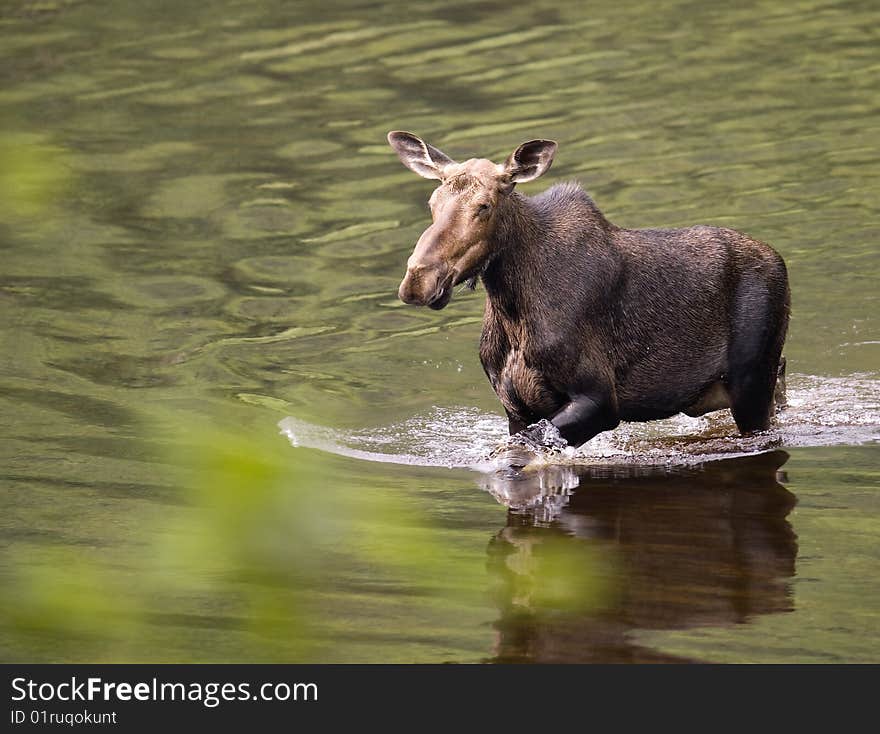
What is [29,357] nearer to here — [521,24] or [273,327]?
[273,327]

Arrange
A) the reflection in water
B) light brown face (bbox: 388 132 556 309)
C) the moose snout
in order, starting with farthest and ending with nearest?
light brown face (bbox: 388 132 556 309), the moose snout, the reflection in water

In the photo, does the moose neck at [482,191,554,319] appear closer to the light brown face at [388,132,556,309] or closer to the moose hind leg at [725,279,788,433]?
the light brown face at [388,132,556,309]

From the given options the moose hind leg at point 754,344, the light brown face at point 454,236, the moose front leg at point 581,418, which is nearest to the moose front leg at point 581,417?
the moose front leg at point 581,418

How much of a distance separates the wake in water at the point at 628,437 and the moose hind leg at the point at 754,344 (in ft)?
1.16

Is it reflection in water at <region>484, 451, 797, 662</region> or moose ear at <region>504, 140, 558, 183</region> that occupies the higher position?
moose ear at <region>504, 140, 558, 183</region>

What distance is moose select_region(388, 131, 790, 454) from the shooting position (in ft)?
27.4

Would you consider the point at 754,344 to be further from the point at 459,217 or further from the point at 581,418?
the point at 459,217

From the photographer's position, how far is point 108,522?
8.41 m

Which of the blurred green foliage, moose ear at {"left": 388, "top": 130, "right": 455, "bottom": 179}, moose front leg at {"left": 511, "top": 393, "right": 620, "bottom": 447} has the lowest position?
the blurred green foliage

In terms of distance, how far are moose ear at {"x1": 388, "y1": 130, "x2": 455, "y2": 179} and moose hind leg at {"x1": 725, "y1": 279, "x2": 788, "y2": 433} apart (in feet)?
6.08

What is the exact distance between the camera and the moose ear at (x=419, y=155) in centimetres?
855

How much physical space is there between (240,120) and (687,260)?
9.39 meters

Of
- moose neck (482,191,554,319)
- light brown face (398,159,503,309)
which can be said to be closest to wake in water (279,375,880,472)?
moose neck (482,191,554,319)

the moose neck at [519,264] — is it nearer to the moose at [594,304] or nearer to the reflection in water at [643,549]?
the moose at [594,304]
